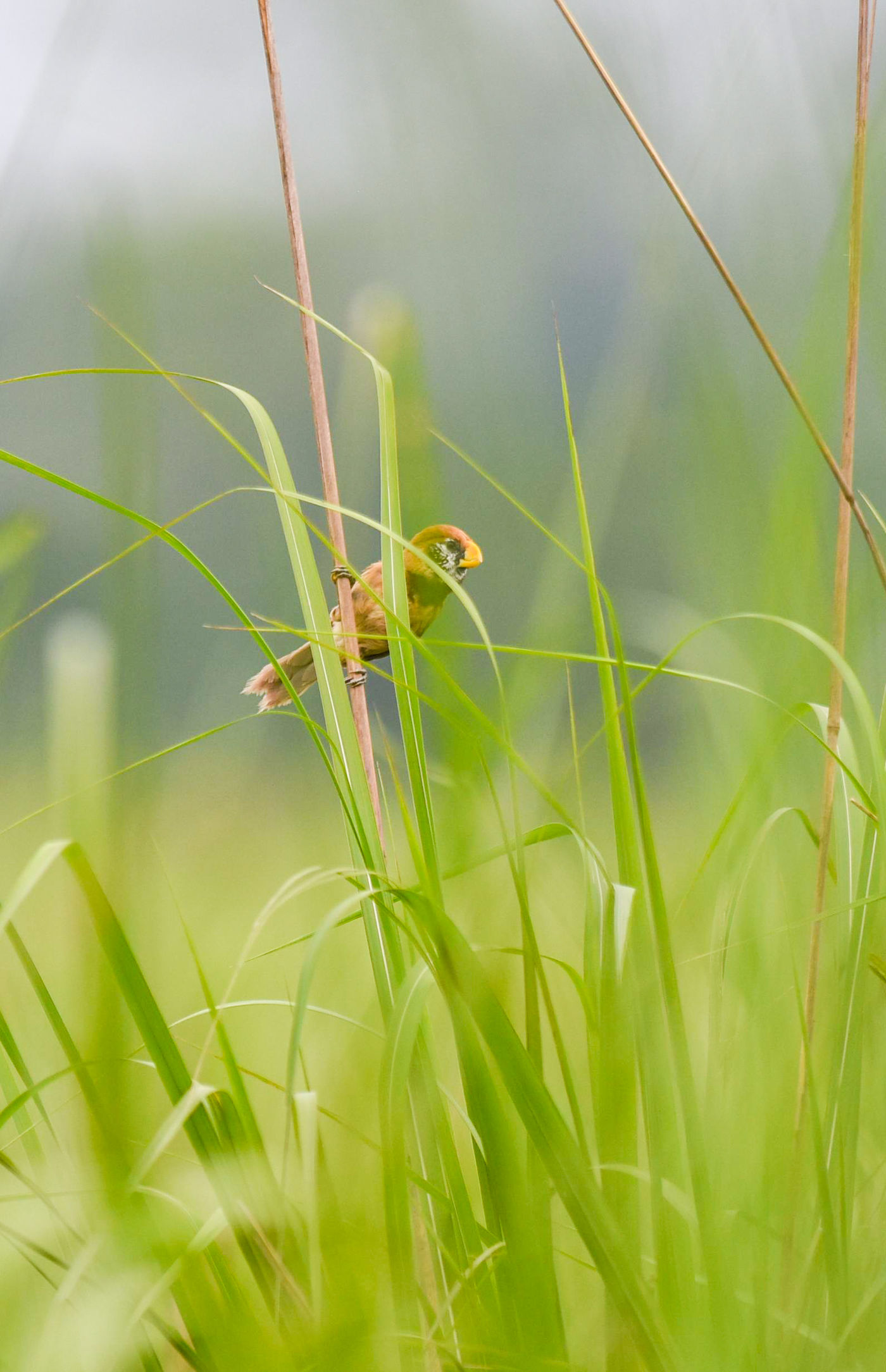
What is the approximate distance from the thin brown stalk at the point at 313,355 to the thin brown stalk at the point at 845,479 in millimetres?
182

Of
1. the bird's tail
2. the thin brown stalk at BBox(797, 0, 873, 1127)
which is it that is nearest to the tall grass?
the thin brown stalk at BBox(797, 0, 873, 1127)

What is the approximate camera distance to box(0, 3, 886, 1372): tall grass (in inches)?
9.9

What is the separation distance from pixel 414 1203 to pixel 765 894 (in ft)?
0.56

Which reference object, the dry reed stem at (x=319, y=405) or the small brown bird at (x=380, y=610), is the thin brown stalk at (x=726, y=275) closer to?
the dry reed stem at (x=319, y=405)

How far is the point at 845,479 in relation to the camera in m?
0.41

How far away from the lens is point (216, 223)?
1.07 metres

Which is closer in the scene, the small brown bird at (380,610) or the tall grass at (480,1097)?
the tall grass at (480,1097)

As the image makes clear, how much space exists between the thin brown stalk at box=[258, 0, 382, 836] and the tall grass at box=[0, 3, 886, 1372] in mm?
30

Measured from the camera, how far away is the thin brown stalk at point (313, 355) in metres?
0.39

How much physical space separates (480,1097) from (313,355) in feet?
0.97

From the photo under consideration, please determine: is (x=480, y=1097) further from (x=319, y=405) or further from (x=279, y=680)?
(x=279, y=680)

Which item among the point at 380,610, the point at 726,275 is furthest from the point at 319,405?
the point at 380,610

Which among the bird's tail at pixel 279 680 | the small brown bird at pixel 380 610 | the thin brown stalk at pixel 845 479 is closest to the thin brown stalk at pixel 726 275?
the thin brown stalk at pixel 845 479

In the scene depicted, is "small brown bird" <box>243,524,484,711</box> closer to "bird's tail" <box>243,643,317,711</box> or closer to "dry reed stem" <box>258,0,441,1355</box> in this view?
"bird's tail" <box>243,643,317,711</box>
